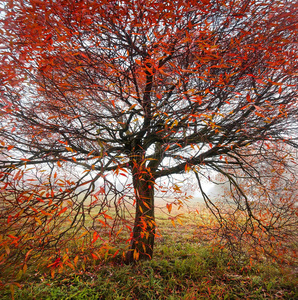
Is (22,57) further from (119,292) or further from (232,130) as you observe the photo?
(119,292)

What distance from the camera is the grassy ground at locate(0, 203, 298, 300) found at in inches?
125

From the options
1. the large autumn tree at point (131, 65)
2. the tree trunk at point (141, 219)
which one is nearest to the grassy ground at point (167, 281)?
the tree trunk at point (141, 219)

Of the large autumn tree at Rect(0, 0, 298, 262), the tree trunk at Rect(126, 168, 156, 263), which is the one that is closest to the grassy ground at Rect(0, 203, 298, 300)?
the tree trunk at Rect(126, 168, 156, 263)

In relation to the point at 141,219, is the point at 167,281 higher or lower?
lower

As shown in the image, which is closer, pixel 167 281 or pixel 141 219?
pixel 141 219

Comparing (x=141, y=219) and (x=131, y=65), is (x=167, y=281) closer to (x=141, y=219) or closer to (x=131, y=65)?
(x=141, y=219)

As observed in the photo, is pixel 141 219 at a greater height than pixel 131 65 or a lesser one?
lesser

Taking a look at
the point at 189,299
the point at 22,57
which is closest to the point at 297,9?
the point at 22,57

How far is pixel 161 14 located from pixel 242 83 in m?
1.90

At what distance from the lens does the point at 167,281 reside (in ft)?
12.2

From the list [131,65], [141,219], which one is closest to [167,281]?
[141,219]

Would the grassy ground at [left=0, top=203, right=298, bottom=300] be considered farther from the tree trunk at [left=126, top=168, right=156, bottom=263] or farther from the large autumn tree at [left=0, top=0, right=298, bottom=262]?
the large autumn tree at [left=0, top=0, right=298, bottom=262]

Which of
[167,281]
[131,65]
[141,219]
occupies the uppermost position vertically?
[131,65]

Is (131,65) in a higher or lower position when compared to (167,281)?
higher
